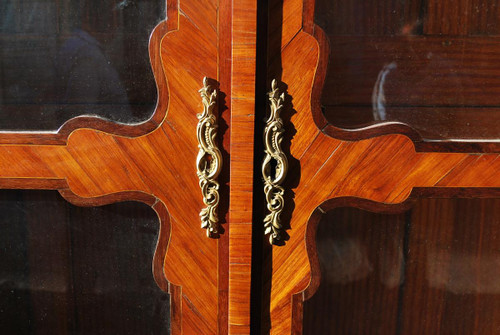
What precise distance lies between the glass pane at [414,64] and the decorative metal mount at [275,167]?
0.06 meters

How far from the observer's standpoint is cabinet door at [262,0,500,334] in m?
0.51

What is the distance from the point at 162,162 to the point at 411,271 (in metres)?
0.36

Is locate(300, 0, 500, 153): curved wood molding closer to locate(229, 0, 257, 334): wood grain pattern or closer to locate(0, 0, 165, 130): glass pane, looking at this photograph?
locate(229, 0, 257, 334): wood grain pattern

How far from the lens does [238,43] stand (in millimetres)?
489

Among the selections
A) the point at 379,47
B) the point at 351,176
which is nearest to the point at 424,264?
the point at 351,176

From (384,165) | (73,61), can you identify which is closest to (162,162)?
(73,61)

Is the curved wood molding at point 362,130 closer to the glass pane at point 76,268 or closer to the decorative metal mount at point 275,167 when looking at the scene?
the decorative metal mount at point 275,167

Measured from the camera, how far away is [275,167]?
1.72 feet

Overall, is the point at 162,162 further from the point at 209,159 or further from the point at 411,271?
the point at 411,271

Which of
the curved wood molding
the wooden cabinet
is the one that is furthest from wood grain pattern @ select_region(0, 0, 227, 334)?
the curved wood molding

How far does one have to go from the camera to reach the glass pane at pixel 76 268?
1.82 ft

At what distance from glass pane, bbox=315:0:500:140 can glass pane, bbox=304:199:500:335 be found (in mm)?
116

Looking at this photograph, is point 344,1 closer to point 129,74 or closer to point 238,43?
point 238,43

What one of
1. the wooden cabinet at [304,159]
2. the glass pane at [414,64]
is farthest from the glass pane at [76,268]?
the glass pane at [414,64]
